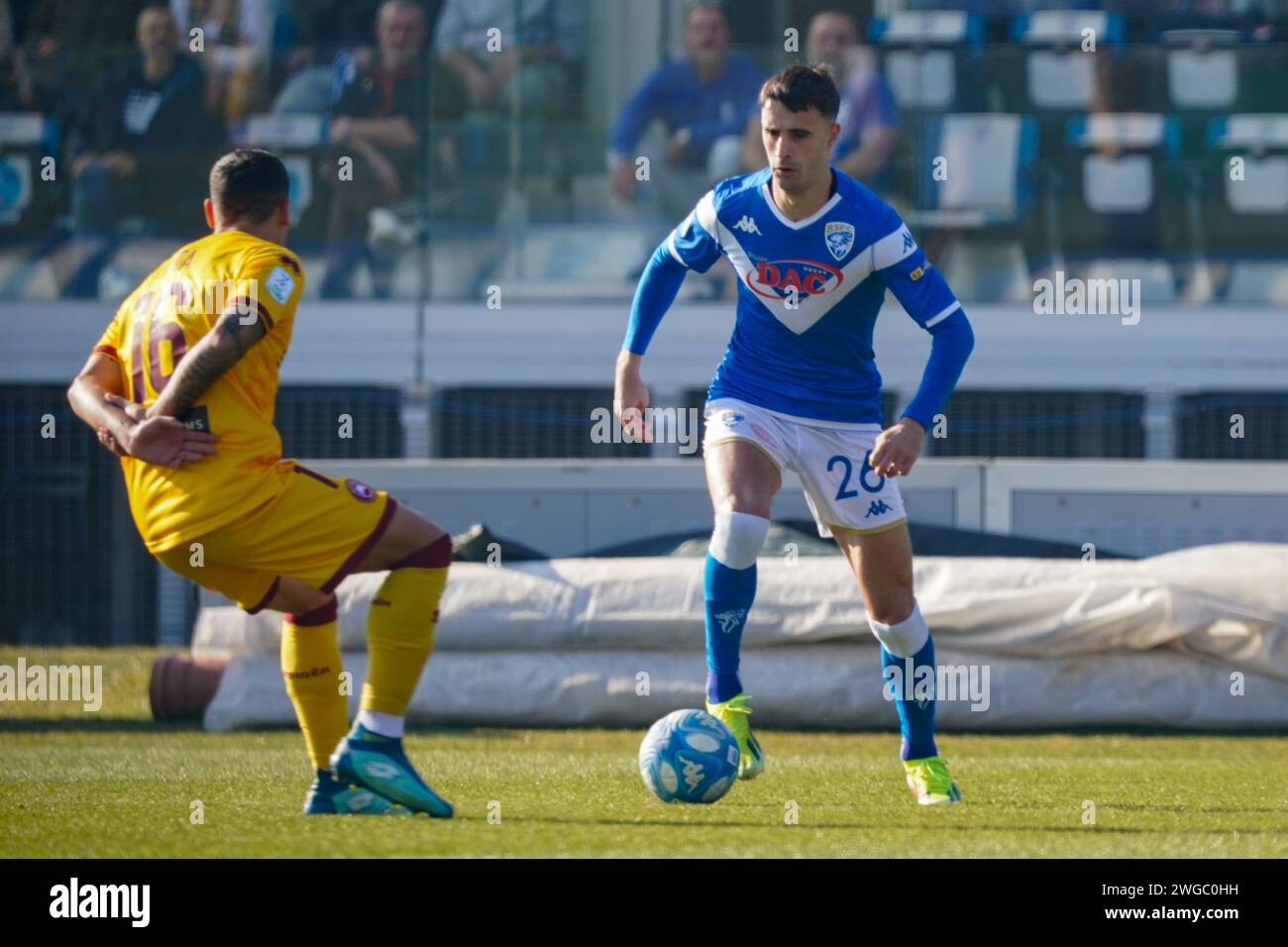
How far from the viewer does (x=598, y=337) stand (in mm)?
13242

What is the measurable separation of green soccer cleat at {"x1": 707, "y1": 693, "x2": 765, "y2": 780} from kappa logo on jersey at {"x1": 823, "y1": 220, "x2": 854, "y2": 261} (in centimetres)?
137

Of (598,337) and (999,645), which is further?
(598,337)

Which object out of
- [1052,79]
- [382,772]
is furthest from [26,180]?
[382,772]

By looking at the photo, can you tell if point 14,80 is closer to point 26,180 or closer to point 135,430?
point 26,180

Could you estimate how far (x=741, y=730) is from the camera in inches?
234

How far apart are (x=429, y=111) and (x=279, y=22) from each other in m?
1.94

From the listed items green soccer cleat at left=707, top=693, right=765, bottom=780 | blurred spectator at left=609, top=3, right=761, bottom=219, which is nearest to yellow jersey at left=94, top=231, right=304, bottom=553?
green soccer cleat at left=707, top=693, right=765, bottom=780

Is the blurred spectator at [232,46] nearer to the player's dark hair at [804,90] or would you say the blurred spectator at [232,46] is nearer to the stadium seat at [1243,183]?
the stadium seat at [1243,183]

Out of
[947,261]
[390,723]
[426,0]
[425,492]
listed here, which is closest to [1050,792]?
[390,723]

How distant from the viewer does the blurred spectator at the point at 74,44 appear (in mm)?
13711

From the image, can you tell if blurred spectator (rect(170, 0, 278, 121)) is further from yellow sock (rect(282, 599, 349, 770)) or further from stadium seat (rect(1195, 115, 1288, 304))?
yellow sock (rect(282, 599, 349, 770))

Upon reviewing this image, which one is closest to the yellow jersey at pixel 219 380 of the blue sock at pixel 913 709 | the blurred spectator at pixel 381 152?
the blue sock at pixel 913 709

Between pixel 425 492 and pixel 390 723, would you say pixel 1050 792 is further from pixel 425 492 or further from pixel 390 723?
pixel 425 492

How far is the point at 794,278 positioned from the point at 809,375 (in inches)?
12.2
